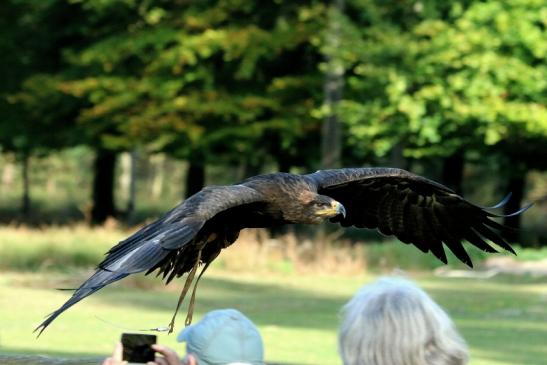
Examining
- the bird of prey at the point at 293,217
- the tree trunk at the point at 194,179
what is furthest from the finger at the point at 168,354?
the tree trunk at the point at 194,179

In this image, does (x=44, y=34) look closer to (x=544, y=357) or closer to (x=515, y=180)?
(x=515, y=180)

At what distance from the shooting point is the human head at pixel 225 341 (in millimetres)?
4230

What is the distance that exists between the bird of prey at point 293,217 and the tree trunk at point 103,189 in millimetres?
29819

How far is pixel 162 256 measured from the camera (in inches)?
295

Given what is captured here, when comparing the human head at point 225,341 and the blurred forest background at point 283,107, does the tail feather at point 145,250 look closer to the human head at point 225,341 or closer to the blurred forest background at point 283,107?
the human head at point 225,341

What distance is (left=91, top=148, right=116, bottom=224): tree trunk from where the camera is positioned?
40.7 meters

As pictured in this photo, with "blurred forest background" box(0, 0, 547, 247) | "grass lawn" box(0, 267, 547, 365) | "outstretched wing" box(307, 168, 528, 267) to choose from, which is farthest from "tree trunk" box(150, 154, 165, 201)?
"outstretched wing" box(307, 168, 528, 267)

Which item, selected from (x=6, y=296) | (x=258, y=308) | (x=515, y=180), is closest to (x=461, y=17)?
(x=515, y=180)

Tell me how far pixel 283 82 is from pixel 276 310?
524 inches

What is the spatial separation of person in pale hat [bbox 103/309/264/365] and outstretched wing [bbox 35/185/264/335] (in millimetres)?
2475

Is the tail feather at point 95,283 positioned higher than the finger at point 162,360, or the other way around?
the tail feather at point 95,283

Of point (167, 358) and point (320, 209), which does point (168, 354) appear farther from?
point (320, 209)

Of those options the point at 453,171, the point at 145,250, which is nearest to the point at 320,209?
the point at 145,250

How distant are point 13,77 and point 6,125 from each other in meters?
1.47
